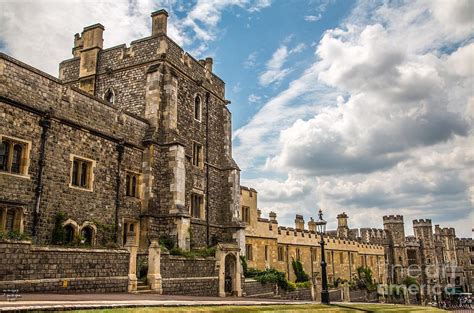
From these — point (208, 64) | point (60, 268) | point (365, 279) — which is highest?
point (208, 64)

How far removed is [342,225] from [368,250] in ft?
15.9

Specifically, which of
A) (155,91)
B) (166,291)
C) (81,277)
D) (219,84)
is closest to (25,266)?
(81,277)

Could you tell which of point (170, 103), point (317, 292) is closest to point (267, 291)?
point (317, 292)

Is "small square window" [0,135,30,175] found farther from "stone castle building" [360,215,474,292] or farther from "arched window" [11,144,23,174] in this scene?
"stone castle building" [360,215,474,292]

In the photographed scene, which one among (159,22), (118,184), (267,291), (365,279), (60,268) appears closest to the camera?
(60,268)

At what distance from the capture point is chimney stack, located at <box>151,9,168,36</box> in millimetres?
24166

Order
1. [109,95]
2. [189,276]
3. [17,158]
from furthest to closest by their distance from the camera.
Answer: [109,95] < [189,276] < [17,158]

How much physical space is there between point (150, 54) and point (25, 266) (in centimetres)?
1523

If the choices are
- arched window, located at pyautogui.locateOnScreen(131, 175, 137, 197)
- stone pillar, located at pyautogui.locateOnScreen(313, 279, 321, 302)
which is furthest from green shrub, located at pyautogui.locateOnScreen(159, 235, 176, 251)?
stone pillar, located at pyautogui.locateOnScreen(313, 279, 321, 302)

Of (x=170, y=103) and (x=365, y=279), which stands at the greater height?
(x=170, y=103)

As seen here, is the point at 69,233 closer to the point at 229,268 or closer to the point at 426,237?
the point at 229,268

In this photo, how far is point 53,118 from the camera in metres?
16.7

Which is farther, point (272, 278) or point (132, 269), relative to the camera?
point (272, 278)

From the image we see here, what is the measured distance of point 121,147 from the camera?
65.3 ft
